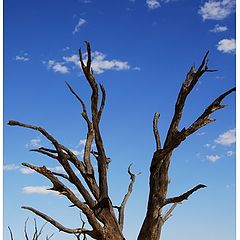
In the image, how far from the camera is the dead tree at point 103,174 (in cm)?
691

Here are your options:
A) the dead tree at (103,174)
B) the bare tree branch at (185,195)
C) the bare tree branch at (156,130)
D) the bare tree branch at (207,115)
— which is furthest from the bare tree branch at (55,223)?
the bare tree branch at (207,115)

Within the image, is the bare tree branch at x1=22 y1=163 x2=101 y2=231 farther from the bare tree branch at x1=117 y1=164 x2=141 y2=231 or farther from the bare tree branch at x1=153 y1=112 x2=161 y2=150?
Result: the bare tree branch at x1=153 y1=112 x2=161 y2=150

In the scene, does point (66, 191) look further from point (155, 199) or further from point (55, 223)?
point (155, 199)

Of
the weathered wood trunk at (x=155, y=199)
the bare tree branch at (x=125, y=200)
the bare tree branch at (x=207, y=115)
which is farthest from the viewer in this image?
the bare tree branch at (x=125, y=200)

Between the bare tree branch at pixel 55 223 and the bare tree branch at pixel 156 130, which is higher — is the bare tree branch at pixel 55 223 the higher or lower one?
the lower one

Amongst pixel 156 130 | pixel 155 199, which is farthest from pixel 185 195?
pixel 156 130

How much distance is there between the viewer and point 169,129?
7336mm

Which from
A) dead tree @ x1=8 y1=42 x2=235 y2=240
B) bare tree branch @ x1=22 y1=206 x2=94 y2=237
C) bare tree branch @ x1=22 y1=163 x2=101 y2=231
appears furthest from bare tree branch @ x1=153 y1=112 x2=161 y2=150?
bare tree branch @ x1=22 y1=206 x2=94 y2=237

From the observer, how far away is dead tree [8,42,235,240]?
6.91 m

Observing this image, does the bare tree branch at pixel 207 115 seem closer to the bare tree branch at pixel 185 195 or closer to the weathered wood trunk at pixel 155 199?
the weathered wood trunk at pixel 155 199

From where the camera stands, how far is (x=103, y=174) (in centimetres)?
783

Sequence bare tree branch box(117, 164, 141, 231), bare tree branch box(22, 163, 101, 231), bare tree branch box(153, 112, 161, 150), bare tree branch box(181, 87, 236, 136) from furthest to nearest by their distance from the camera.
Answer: bare tree branch box(117, 164, 141, 231) < bare tree branch box(153, 112, 161, 150) < bare tree branch box(22, 163, 101, 231) < bare tree branch box(181, 87, 236, 136)
